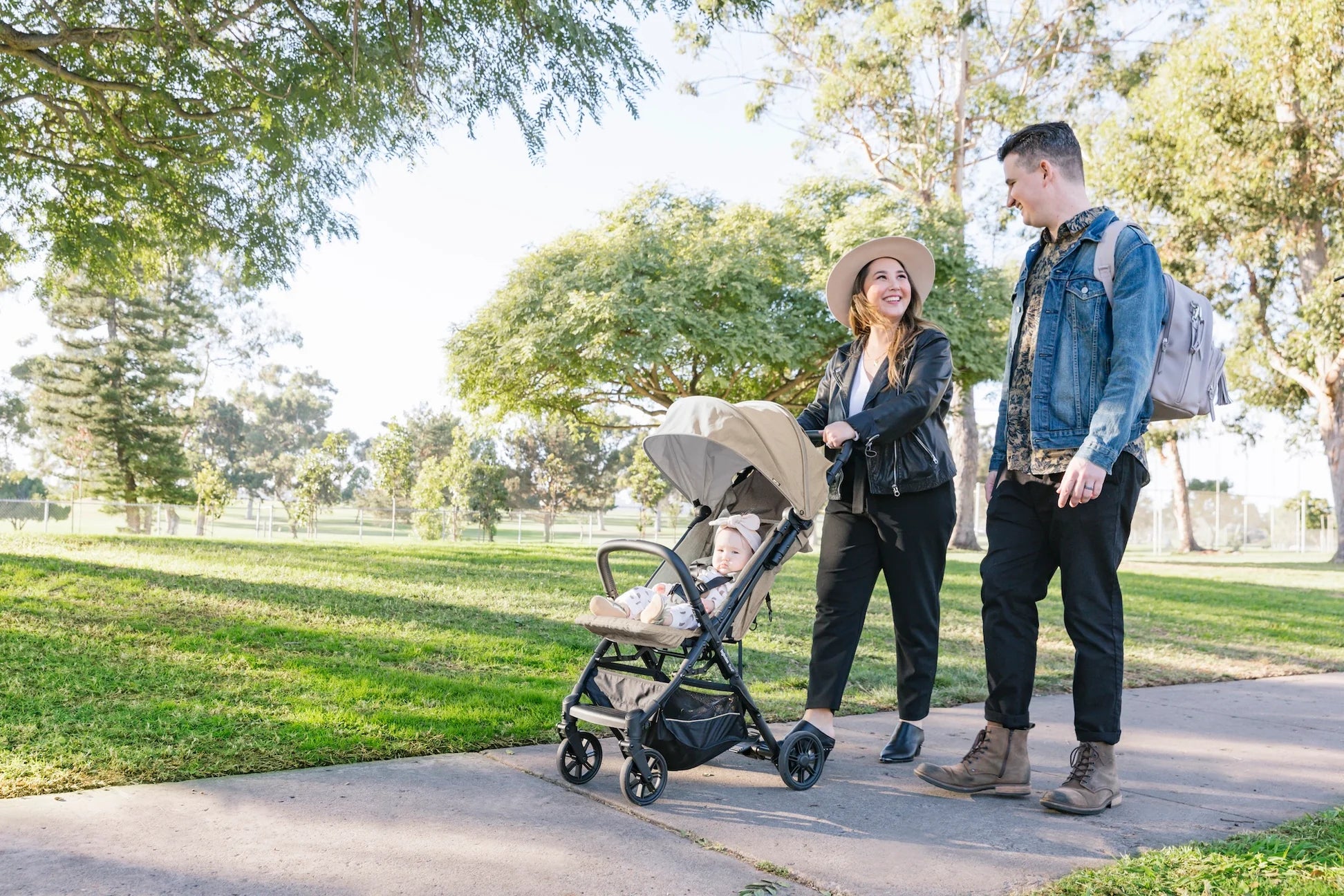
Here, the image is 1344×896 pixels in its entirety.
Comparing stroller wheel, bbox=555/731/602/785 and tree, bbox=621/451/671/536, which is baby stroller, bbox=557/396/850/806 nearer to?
stroller wheel, bbox=555/731/602/785

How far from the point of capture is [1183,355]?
3.56 meters

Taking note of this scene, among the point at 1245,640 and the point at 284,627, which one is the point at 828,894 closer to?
the point at 284,627

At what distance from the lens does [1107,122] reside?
73.4 ft

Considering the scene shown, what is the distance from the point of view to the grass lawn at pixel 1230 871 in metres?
2.74

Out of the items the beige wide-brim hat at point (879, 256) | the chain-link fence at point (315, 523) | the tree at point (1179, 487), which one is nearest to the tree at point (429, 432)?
the chain-link fence at point (315, 523)

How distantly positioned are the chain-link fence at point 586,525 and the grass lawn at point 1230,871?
29.9 metres

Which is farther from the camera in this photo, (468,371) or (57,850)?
(468,371)

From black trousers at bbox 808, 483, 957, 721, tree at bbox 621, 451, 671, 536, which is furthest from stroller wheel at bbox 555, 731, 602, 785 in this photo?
tree at bbox 621, 451, 671, 536

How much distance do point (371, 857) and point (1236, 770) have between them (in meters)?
3.38

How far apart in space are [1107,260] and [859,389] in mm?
1091

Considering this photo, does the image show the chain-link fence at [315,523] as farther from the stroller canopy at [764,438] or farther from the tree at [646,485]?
the stroller canopy at [764,438]

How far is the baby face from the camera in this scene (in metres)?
3.97

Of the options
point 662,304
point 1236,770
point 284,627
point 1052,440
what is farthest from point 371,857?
point 662,304

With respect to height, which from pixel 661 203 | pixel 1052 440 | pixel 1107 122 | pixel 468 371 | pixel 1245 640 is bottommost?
pixel 1245 640
